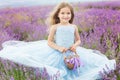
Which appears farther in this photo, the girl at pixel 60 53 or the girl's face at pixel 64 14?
the girl's face at pixel 64 14

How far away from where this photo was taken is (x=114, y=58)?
473 cm

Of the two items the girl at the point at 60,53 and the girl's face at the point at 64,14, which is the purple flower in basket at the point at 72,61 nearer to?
the girl at the point at 60,53

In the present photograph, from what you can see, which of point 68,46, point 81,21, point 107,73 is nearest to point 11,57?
point 68,46

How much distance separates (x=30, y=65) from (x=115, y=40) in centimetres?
138

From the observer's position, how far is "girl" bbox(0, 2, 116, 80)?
4406mm

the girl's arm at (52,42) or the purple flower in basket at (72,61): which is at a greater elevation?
the girl's arm at (52,42)

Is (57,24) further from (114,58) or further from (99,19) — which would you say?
(99,19)

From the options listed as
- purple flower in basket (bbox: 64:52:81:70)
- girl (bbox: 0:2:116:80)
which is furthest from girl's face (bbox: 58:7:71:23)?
purple flower in basket (bbox: 64:52:81:70)

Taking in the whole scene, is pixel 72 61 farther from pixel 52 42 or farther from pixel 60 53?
pixel 52 42

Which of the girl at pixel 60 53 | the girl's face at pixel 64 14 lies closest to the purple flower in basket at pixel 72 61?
the girl at pixel 60 53

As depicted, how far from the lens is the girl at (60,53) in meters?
4.41

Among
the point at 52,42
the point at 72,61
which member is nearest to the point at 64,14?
the point at 52,42

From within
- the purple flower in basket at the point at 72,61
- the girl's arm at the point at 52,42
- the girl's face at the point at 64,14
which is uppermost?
the girl's face at the point at 64,14

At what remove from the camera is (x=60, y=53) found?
447 cm
